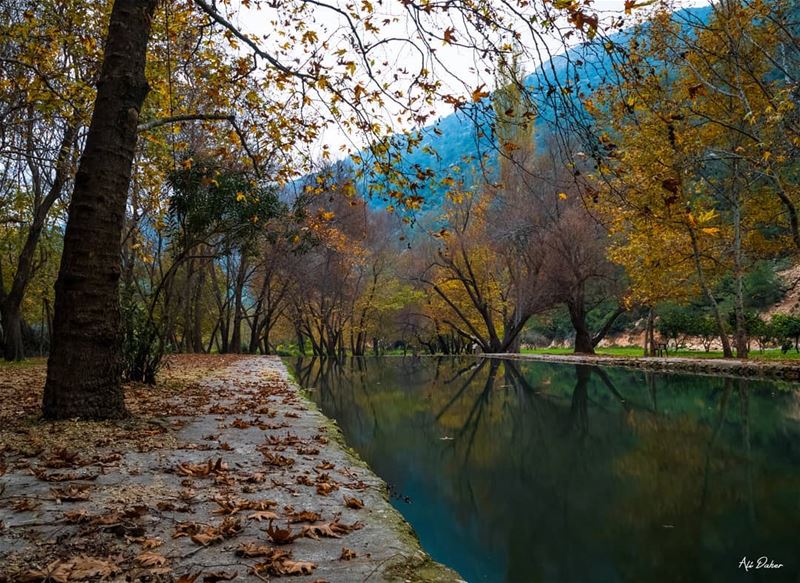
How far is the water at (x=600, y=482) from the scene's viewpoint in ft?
10.3

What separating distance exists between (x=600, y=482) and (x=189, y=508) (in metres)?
3.41

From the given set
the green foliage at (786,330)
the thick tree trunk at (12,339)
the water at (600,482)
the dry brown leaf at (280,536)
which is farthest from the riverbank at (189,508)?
the green foliage at (786,330)

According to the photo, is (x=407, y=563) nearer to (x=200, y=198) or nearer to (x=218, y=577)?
(x=218, y=577)

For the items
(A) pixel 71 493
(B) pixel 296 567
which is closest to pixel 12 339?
(A) pixel 71 493

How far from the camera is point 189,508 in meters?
2.62

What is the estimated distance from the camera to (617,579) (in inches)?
114

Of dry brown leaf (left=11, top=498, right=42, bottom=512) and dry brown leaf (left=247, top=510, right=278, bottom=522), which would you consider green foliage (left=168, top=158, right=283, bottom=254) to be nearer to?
dry brown leaf (left=11, top=498, right=42, bottom=512)

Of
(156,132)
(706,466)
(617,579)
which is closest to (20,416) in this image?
(617,579)

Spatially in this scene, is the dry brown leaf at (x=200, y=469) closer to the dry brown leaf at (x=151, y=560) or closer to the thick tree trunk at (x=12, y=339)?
the dry brown leaf at (x=151, y=560)

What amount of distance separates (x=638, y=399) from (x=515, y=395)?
2428 mm

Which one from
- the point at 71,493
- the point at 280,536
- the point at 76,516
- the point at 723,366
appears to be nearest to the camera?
the point at 280,536

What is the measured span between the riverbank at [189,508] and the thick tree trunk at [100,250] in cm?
28

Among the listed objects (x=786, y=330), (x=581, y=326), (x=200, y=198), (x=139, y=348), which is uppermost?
(x=200, y=198)

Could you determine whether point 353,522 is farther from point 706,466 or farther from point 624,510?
point 706,466
